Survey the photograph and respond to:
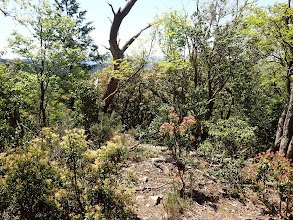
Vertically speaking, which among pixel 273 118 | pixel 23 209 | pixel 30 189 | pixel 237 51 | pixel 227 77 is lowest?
pixel 23 209

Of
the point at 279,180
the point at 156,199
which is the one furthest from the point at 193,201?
the point at 279,180

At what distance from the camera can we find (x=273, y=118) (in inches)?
335

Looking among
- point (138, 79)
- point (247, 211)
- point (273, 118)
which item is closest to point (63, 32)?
point (138, 79)

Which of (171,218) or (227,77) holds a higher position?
(227,77)

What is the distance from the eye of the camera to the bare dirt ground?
3.27 m

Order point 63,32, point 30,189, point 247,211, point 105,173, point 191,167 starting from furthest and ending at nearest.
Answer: point 63,32 → point 191,167 → point 247,211 → point 105,173 → point 30,189

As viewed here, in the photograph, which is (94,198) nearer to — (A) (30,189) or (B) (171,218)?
(A) (30,189)

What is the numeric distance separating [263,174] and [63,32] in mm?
10668

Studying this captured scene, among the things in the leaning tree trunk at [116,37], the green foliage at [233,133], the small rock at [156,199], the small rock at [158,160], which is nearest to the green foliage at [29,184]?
the small rock at [156,199]

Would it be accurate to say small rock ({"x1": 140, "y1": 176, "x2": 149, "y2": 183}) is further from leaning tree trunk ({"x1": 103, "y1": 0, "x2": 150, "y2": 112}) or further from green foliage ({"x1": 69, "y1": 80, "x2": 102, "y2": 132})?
leaning tree trunk ({"x1": 103, "y1": 0, "x2": 150, "y2": 112})

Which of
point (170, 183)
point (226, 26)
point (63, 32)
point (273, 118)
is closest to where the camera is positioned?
point (170, 183)

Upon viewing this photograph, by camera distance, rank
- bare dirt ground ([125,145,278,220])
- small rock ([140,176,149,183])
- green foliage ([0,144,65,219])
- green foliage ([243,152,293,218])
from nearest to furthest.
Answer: green foliage ([0,144,65,219]), green foliage ([243,152,293,218]), bare dirt ground ([125,145,278,220]), small rock ([140,176,149,183])

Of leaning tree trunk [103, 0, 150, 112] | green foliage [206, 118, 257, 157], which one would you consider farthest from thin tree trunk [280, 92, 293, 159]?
leaning tree trunk [103, 0, 150, 112]

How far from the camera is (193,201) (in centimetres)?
365
